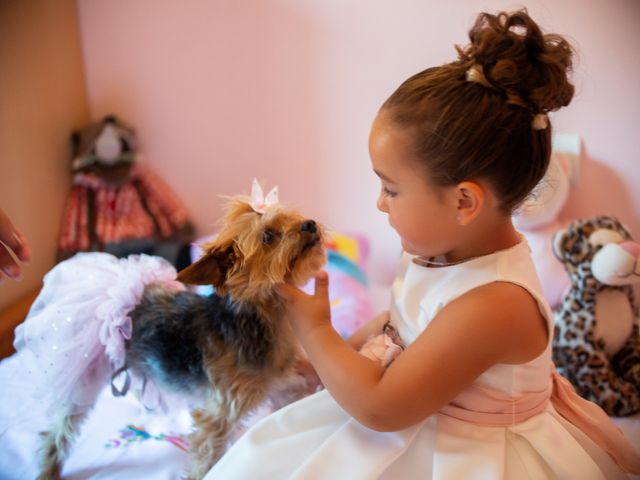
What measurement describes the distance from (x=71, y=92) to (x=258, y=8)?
658mm

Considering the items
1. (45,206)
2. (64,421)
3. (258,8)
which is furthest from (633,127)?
(45,206)

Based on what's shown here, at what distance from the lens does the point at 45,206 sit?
1.58m

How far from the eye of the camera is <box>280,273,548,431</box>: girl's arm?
0.71 m

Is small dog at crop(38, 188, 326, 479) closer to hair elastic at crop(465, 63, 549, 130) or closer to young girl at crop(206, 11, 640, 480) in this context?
young girl at crop(206, 11, 640, 480)

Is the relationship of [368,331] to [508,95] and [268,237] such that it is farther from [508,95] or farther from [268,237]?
[508,95]

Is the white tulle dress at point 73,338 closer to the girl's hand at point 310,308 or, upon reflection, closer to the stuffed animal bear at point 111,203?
the girl's hand at point 310,308

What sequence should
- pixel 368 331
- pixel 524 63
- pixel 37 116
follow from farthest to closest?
pixel 37 116 → pixel 368 331 → pixel 524 63

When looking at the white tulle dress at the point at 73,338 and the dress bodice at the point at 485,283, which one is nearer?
the dress bodice at the point at 485,283

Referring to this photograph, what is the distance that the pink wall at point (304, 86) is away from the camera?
1.47 m

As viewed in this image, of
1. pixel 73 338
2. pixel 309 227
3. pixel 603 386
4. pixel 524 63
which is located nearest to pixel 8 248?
pixel 73 338

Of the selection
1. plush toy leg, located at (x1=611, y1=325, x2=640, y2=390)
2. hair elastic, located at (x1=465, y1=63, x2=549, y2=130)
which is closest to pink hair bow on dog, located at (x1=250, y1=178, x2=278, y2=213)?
hair elastic, located at (x1=465, y1=63, x2=549, y2=130)

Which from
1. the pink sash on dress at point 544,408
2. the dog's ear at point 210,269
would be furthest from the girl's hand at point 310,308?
the pink sash on dress at point 544,408

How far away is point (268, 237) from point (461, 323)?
1.18 feet

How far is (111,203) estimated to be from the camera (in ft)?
5.54
